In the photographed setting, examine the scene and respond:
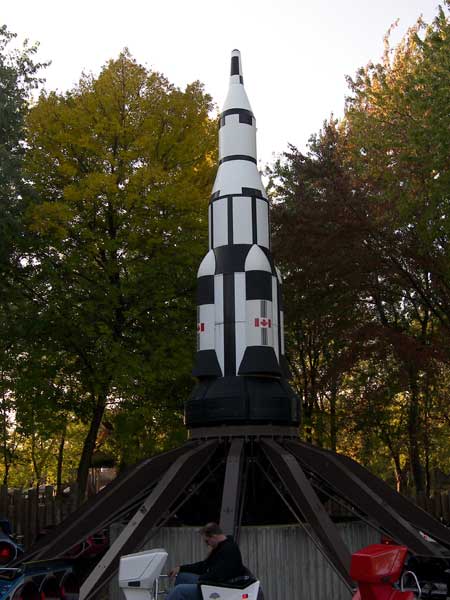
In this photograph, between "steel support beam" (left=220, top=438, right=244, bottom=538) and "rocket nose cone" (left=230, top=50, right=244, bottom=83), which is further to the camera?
"rocket nose cone" (left=230, top=50, right=244, bottom=83)

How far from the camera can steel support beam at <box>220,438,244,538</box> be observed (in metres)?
11.5

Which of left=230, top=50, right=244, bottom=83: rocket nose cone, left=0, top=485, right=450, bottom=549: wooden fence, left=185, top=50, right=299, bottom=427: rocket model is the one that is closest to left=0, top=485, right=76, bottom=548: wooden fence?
left=0, top=485, right=450, bottom=549: wooden fence

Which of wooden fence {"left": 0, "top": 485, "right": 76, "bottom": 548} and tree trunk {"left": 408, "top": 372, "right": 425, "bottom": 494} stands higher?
tree trunk {"left": 408, "top": 372, "right": 425, "bottom": 494}

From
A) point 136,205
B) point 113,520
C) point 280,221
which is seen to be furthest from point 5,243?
point 113,520

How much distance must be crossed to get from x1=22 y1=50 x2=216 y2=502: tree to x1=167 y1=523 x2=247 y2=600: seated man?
37.0 feet

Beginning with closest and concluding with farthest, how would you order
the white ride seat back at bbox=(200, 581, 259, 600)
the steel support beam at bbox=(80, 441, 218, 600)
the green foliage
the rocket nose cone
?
the white ride seat back at bbox=(200, 581, 259, 600), the steel support beam at bbox=(80, 441, 218, 600), the rocket nose cone, the green foliage

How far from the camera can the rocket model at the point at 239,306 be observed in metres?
14.3

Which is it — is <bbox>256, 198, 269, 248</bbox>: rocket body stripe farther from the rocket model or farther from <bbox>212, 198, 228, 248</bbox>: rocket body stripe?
<bbox>212, 198, 228, 248</bbox>: rocket body stripe

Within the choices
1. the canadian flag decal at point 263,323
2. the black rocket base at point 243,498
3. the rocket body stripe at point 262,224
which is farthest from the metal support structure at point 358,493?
the rocket body stripe at point 262,224

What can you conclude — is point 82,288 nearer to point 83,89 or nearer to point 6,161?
point 6,161

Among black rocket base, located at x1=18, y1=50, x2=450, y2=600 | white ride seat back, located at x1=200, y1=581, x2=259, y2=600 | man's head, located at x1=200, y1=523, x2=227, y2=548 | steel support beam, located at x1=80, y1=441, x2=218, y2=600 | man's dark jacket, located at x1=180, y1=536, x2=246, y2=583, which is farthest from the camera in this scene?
black rocket base, located at x1=18, y1=50, x2=450, y2=600

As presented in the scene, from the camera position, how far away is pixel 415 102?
18.0 meters

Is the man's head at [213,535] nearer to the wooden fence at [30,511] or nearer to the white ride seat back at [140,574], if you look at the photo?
A: the white ride seat back at [140,574]

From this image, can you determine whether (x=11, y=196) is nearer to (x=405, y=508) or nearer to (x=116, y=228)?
(x=116, y=228)
